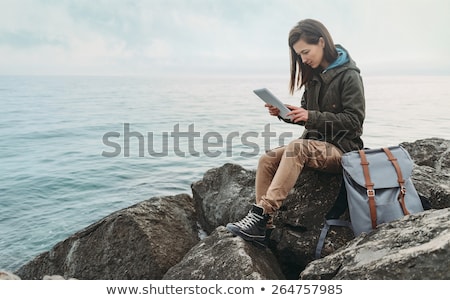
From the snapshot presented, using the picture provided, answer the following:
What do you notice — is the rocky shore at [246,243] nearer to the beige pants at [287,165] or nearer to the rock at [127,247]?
the rock at [127,247]

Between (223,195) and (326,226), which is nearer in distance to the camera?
(326,226)

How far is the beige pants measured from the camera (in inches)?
125

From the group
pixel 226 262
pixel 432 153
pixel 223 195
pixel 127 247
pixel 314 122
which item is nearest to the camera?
pixel 226 262

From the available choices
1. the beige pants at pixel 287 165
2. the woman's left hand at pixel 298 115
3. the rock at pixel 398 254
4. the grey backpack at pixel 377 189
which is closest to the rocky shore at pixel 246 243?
the rock at pixel 398 254

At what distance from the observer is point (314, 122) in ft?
10.7

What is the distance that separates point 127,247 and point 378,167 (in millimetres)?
2171

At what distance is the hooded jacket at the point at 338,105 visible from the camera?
10.7 ft

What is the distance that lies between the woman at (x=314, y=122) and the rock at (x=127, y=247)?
854 millimetres

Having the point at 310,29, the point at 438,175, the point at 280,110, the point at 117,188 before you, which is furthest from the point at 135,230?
the point at 117,188

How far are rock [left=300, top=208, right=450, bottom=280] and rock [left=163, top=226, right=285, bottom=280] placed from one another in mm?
372

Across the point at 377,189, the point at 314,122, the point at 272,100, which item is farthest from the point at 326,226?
the point at 272,100

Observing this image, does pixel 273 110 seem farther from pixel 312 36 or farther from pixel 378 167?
pixel 378 167

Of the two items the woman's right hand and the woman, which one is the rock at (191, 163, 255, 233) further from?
the woman's right hand
